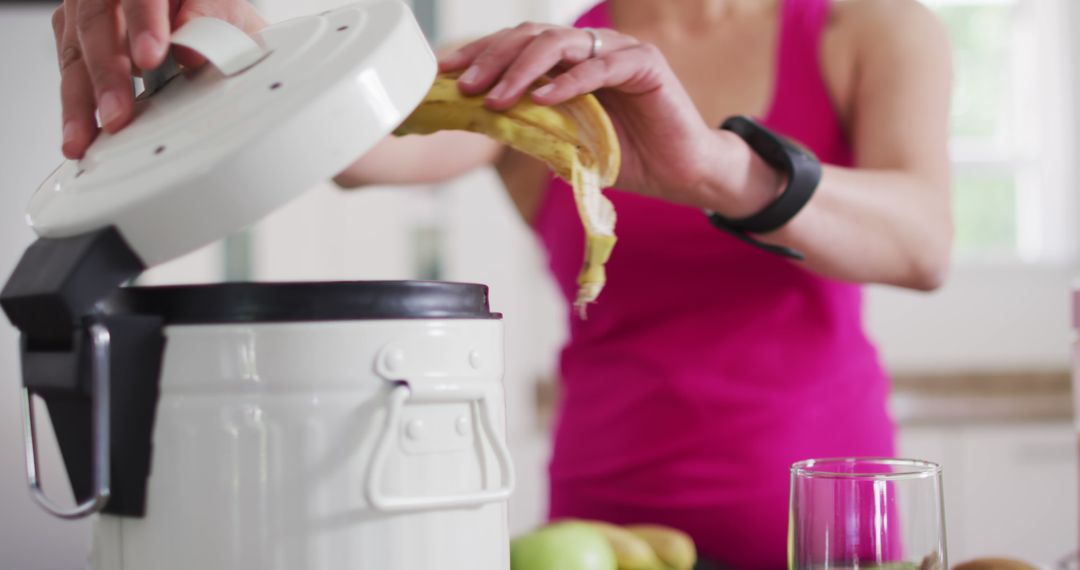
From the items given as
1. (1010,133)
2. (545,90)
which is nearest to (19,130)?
(545,90)

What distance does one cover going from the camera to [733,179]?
0.70m

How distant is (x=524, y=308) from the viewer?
246 centimetres

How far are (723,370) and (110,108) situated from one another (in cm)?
68

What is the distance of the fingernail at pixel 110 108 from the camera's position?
469 mm

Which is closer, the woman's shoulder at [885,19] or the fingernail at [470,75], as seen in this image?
the fingernail at [470,75]

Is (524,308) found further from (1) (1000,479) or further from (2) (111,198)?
(2) (111,198)

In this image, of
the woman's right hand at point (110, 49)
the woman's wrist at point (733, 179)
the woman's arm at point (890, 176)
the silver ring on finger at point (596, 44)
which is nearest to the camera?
the woman's right hand at point (110, 49)

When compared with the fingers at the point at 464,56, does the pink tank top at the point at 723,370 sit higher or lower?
lower

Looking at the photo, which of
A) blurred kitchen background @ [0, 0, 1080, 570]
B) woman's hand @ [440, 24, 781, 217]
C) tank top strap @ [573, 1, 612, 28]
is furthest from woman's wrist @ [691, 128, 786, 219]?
blurred kitchen background @ [0, 0, 1080, 570]

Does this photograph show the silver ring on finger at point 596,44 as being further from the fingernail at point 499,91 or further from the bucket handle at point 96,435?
the bucket handle at point 96,435

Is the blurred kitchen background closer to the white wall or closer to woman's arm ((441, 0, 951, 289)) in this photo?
the white wall

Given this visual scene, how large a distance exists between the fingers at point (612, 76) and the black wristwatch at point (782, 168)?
0.13 m

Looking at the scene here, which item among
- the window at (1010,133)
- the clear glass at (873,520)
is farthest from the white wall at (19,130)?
the window at (1010,133)

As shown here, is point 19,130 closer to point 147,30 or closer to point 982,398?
point 147,30
